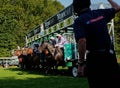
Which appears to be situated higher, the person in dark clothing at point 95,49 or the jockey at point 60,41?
the jockey at point 60,41

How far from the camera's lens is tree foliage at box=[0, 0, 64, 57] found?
55.7 metres

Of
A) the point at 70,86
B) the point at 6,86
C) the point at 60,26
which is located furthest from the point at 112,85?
the point at 60,26

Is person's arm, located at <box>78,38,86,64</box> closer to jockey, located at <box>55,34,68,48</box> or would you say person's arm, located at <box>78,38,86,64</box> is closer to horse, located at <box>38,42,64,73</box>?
horse, located at <box>38,42,64,73</box>

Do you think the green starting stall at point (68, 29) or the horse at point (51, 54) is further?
the horse at point (51, 54)

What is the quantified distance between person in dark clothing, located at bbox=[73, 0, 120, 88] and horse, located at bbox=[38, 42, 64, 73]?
14068 millimetres

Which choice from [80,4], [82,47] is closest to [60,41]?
[80,4]

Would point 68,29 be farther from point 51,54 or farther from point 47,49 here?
point 51,54

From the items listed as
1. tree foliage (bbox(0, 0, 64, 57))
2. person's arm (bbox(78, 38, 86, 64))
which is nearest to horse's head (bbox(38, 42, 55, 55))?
person's arm (bbox(78, 38, 86, 64))

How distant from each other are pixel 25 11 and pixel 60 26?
52.9 m

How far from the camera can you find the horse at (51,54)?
19719 millimetres

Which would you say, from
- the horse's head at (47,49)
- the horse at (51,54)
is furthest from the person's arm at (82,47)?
the horse's head at (47,49)

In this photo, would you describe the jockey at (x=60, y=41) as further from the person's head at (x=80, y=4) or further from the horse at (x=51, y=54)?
the person's head at (x=80, y=4)

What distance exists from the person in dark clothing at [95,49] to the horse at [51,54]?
14.1 m

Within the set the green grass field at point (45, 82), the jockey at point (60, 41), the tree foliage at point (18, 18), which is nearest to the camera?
the green grass field at point (45, 82)
